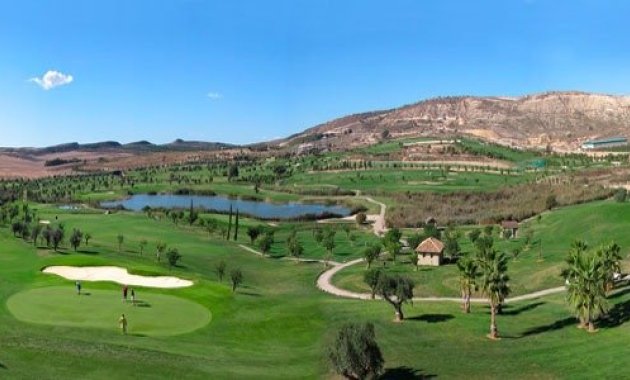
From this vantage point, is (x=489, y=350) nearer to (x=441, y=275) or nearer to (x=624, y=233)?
(x=441, y=275)

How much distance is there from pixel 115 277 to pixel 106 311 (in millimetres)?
17005

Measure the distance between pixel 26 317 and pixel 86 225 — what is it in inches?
3510

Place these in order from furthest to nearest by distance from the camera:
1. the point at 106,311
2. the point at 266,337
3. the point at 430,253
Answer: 1. the point at 430,253
2. the point at 266,337
3. the point at 106,311

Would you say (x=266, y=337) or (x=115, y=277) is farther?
(x=115, y=277)

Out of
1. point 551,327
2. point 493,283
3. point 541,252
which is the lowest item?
point 551,327

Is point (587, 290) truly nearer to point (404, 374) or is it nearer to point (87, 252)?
point (404, 374)

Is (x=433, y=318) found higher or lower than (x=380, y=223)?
lower

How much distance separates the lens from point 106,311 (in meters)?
56.2

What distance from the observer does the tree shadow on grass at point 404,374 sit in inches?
1788

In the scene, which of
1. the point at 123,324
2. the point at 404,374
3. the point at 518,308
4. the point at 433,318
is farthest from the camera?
the point at 518,308

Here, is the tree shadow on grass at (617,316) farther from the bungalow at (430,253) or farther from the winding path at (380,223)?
the winding path at (380,223)

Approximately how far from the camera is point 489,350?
5209 cm

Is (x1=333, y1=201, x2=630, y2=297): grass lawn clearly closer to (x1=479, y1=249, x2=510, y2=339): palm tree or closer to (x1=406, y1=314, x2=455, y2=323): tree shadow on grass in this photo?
(x1=406, y1=314, x2=455, y2=323): tree shadow on grass

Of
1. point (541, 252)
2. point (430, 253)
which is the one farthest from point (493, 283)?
point (541, 252)
